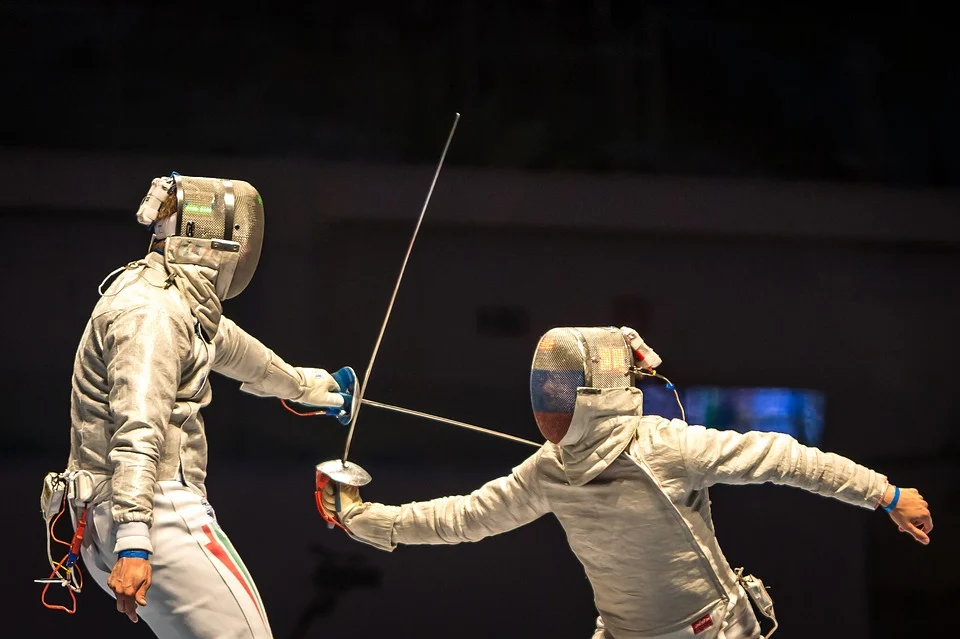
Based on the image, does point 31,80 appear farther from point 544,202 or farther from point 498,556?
point 498,556

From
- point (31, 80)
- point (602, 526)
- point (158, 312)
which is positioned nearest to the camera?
point (158, 312)

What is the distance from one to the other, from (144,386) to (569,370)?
0.93 m

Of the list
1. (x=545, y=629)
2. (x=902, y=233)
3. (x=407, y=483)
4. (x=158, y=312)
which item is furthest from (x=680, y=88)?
(x=158, y=312)

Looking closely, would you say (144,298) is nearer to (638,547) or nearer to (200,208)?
(200,208)

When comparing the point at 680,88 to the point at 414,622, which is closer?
the point at 414,622

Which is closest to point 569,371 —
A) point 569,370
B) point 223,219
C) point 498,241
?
point 569,370

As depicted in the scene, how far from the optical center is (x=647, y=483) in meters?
2.56

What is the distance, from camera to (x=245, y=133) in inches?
148

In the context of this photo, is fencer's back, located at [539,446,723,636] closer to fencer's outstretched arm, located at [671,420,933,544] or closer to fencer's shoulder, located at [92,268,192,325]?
fencer's outstretched arm, located at [671,420,933,544]

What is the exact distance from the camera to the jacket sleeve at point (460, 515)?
275 cm

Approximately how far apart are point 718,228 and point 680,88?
52 centimetres

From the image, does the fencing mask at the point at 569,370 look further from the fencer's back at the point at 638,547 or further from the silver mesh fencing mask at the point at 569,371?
the fencer's back at the point at 638,547

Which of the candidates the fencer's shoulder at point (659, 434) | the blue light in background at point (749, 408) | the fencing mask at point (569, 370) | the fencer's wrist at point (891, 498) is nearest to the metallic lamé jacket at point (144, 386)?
the fencing mask at point (569, 370)

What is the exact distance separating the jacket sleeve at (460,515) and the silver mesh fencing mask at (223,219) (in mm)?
652
